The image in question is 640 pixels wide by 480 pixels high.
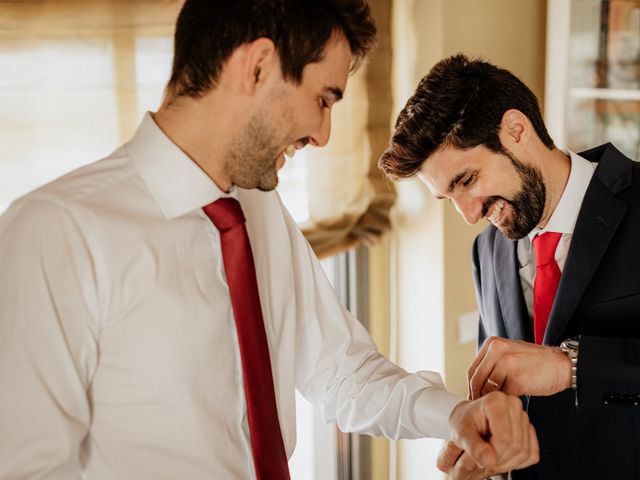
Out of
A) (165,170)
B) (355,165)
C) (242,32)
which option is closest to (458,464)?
(165,170)

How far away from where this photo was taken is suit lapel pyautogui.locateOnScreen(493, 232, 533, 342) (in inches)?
72.7

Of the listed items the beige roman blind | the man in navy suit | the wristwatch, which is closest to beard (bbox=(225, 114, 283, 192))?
the man in navy suit

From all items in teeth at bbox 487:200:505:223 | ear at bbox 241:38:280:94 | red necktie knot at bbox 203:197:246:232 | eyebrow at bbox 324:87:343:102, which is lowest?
teeth at bbox 487:200:505:223

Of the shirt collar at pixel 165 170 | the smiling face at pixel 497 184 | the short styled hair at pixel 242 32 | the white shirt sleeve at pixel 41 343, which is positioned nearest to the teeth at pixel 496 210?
the smiling face at pixel 497 184

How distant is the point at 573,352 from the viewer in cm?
163

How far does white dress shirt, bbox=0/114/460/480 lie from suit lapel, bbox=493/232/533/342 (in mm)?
427

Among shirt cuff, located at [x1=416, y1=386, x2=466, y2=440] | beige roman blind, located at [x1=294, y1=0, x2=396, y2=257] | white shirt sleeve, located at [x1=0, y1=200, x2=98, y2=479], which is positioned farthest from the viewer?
beige roman blind, located at [x1=294, y1=0, x2=396, y2=257]

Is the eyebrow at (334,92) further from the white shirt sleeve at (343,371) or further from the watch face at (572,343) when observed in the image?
the watch face at (572,343)

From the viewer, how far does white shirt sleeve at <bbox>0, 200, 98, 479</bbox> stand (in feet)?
3.51

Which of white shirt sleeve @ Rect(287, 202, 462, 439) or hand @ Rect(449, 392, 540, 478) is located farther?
white shirt sleeve @ Rect(287, 202, 462, 439)

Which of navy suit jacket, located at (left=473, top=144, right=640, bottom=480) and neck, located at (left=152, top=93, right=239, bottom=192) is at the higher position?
neck, located at (left=152, top=93, right=239, bottom=192)

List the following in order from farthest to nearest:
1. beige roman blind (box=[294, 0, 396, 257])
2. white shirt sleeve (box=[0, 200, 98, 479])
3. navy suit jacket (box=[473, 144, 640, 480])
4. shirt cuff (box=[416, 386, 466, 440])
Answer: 1. beige roman blind (box=[294, 0, 396, 257])
2. navy suit jacket (box=[473, 144, 640, 480])
3. shirt cuff (box=[416, 386, 466, 440])
4. white shirt sleeve (box=[0, 200, 98, 479])

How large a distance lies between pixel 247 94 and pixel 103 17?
835 millimetres

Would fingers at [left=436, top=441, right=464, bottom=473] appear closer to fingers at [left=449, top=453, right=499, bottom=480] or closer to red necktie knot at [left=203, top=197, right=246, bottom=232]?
fingers at [left=449, top=453, right=499, bottom=480]
